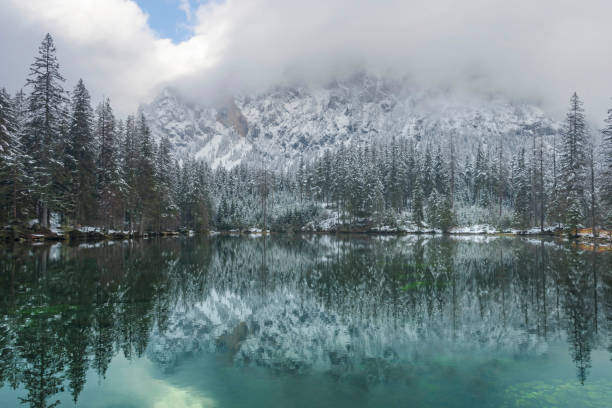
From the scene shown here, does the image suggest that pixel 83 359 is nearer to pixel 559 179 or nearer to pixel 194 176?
pixel 559 179

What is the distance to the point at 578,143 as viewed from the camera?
160 ft

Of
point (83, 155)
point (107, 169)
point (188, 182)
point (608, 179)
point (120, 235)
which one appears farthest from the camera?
point (188, 182)

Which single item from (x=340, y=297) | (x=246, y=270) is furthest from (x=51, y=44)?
(x=340, y=297)

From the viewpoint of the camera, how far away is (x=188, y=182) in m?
74.3

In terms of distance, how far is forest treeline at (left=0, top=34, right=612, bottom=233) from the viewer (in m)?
37.9

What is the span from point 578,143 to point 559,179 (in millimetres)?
5637

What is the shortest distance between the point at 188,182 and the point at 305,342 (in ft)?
229

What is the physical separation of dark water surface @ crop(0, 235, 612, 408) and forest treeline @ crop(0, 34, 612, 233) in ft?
84.0

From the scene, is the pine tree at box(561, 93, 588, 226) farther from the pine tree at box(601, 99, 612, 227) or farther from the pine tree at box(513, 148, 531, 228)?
the pine tree at box(513, 148, 531, 228)

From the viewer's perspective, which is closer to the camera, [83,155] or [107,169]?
[83,155]

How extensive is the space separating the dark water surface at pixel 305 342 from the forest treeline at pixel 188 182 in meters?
25.6

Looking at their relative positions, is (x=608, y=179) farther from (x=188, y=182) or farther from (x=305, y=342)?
(x=188, y=182)

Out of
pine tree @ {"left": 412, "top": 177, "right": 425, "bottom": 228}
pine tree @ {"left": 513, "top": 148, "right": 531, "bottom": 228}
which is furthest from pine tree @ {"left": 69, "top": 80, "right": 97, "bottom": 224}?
pine tree @ {"left": 513, "top": 148, "right": 531, "bottom": 228}

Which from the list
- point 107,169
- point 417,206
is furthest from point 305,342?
point 417,206
